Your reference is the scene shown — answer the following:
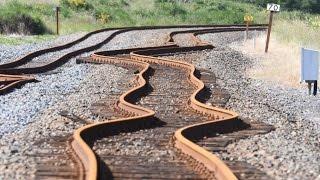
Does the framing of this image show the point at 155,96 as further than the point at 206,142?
Yes

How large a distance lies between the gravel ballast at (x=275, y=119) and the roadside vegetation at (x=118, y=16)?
Result: 1194 centimetres

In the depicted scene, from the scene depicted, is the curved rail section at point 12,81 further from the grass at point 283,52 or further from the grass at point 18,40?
the grass at point 18,40

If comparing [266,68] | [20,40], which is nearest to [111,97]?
[266,68]

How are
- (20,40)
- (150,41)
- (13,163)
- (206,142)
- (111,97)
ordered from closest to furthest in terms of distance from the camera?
1. (13,163)
2. (206,142)
3. (111,97)
4. (20,40)
5. (150,41)

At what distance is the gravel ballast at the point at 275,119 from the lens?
28.3ft

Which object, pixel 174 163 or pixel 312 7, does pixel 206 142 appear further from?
pixel 312 7

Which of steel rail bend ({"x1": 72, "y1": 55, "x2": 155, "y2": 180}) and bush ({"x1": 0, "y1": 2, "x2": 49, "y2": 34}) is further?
bush ({"x1": 0, "y1": 2, "x2": 49, "y2": 34})

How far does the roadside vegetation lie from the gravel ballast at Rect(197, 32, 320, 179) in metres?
11.9

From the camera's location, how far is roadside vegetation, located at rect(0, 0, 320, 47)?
36.2 meters

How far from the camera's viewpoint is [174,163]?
846 centimetres

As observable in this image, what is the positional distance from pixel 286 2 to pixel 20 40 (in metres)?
55.6

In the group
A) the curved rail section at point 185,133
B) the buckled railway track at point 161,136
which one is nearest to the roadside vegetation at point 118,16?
the buckled railway track at point 161,136

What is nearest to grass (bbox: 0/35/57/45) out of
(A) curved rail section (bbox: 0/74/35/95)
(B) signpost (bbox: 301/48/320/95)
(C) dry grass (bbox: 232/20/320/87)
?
(C) dry grass (bbox: 232/20/320/87)

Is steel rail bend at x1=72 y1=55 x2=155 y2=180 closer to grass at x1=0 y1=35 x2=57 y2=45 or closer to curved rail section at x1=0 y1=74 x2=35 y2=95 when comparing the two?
curved rail section at x1=0 y1=74 x2=35 y2=95
